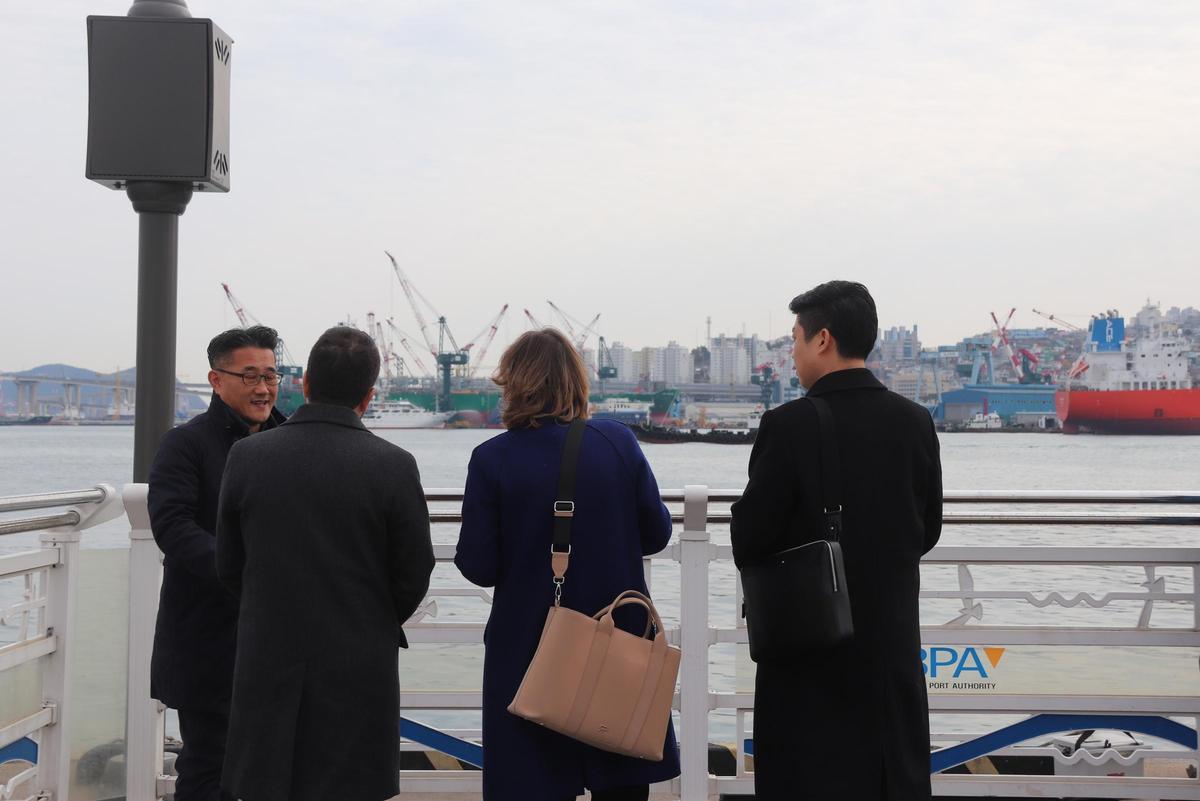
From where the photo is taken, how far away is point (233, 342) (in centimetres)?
292

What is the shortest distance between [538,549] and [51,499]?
67.7 inches

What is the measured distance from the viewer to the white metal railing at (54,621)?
3.48 metres

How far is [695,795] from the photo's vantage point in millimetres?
3752

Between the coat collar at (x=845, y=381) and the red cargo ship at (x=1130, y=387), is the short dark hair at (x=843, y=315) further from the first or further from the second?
the red cargo ship at (x=1130, y=387)

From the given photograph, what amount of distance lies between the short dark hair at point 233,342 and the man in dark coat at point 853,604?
1.31m

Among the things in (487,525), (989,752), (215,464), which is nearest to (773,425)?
(487,525)

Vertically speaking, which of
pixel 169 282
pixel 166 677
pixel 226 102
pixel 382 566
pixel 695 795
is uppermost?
pixel 226 102

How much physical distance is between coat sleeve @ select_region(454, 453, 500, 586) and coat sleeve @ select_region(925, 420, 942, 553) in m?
0.93

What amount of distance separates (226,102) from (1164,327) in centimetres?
8007

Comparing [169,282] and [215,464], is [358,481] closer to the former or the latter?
[215,464]

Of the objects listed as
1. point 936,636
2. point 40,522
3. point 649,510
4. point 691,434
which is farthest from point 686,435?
point 649,510

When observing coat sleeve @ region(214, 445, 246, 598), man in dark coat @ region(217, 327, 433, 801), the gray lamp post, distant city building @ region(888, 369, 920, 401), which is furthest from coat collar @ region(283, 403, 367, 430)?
distant city building @ region(888, 369, 920, 401)

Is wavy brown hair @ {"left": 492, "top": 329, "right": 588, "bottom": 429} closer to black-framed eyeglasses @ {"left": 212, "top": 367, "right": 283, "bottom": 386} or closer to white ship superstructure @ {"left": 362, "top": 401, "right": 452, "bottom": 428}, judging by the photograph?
black-framed eyeglasses @ {"left": 212, "top": 367, "right": 283, "bottom": 386}

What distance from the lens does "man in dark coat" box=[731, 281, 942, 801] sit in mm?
2369
